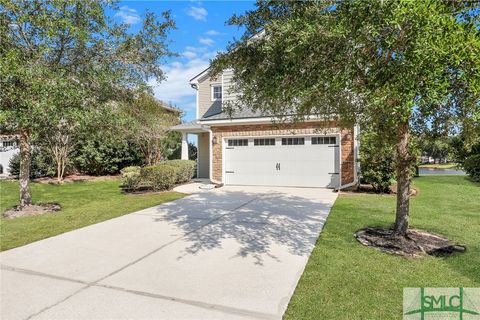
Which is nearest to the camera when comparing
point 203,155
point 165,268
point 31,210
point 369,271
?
point 369,271

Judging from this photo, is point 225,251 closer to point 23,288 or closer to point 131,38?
point 23,288

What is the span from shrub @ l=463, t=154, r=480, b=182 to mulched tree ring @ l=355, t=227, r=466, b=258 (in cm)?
1046

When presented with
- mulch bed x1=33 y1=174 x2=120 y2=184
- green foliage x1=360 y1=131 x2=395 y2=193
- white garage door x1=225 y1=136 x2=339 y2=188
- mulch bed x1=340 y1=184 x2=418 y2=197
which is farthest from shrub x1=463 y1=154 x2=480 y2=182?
mulch bed x1=33 y1=174 x2=120 y2=184

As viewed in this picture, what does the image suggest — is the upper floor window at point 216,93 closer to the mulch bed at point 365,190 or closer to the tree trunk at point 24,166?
the mulch bed at point 365,190

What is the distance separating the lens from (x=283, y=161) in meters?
13.5

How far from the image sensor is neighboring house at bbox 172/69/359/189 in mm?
12453

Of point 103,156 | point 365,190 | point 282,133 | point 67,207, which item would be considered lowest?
point 67,207

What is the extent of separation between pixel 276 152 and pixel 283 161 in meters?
0.50

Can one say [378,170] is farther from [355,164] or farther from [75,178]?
[75,178]

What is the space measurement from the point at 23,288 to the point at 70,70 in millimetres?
5966

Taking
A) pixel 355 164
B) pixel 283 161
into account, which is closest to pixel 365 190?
pixel 355 164

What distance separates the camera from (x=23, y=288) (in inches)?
154

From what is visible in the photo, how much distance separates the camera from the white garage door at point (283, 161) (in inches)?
504

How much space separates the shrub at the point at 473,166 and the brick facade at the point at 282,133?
243 inches
